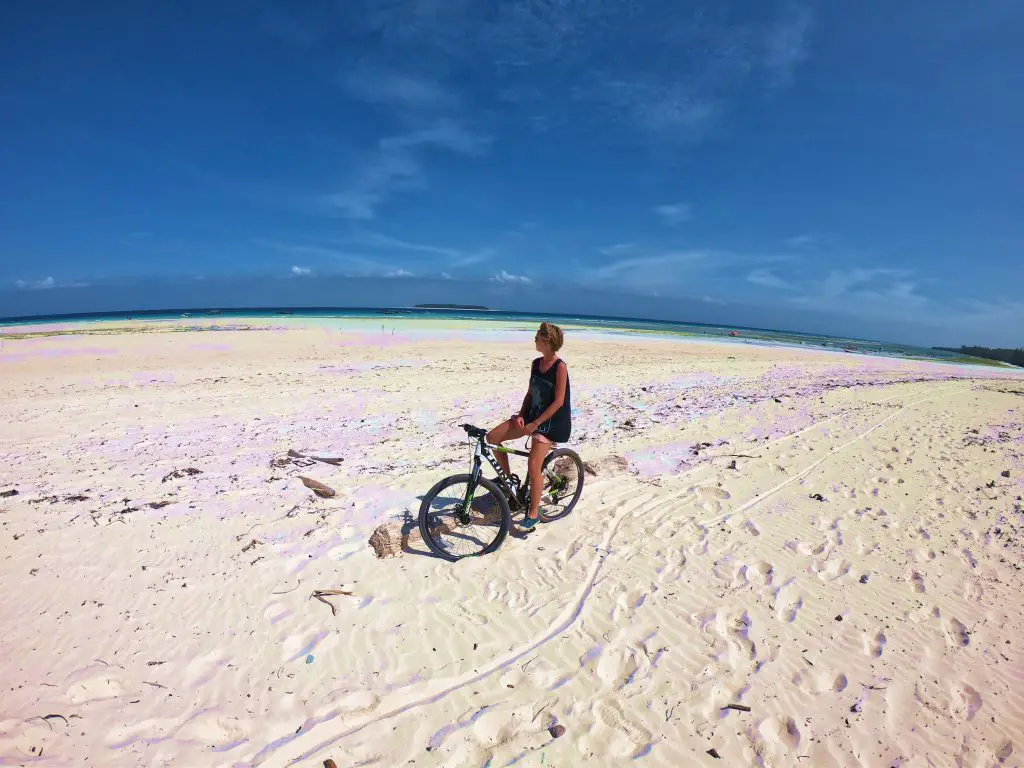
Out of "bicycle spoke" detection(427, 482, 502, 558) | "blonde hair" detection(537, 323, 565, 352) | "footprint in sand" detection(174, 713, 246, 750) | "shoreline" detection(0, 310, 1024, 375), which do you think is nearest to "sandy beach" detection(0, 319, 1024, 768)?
"footprint in sand" detection(174, 713, 246, 750)

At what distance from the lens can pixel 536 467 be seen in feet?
16.6

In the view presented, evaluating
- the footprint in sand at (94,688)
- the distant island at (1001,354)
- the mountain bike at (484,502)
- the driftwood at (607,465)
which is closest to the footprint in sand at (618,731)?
the mountain bike at (484,502)

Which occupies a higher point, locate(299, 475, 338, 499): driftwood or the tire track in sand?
locate(299, 475, 338, 499): driftwood

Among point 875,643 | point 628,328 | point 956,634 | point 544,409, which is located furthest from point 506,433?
point 628,328

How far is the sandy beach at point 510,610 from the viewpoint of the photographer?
2.99 m

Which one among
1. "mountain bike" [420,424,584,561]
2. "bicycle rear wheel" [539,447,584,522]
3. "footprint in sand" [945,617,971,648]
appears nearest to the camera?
"footprint in sand" [945,617,971,648]

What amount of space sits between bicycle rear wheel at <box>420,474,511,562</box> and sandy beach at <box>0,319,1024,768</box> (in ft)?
0.73

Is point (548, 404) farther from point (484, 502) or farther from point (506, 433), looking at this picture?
point (484, 502)

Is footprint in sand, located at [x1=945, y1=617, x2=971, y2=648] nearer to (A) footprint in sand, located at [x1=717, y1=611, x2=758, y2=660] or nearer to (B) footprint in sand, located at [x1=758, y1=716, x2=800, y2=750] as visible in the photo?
(A) footprint in sand, located at [x1=717, y1=611, x2=758, y2=660]

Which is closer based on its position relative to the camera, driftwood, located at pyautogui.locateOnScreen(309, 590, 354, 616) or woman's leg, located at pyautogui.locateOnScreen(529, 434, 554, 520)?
driftwood, located at pyautogui.locateOnScreen(309, 590, 354, 616)

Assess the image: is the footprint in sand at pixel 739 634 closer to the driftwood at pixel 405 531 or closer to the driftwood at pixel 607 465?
the driftwood at pixel 405 531

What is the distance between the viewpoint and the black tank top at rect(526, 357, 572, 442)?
4855mm

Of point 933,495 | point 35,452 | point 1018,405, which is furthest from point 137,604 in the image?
point 1018,405

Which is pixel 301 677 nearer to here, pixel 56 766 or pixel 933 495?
pixel 56 766
